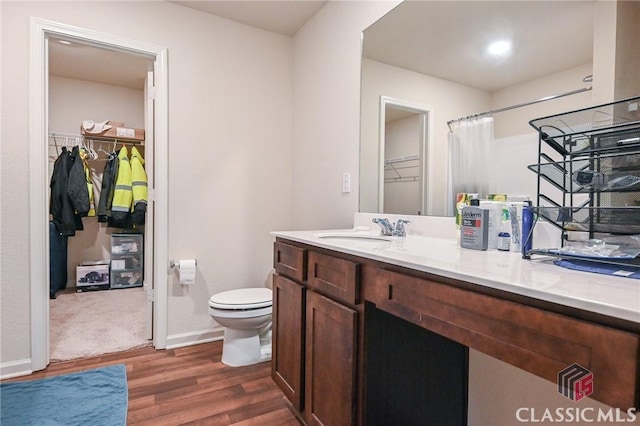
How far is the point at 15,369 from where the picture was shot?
2.00m

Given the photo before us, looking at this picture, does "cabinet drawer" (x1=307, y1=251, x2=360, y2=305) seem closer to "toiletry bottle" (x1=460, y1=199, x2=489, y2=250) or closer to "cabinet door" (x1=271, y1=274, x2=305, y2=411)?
"cabinet door" (x1=271, y1=274, x2=305, y2=411)

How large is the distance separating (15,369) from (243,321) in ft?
4.51

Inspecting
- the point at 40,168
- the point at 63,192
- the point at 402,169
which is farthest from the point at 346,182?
the point at 63,192

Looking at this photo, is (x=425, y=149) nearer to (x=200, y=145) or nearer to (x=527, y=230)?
(x=527, y=230)

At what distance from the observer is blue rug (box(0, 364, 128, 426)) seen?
157 cm

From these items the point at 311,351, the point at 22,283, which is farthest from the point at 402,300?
the point at 22,283

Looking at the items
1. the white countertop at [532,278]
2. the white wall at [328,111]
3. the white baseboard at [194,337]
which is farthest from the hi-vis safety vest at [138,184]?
the white countertop at [532,278]

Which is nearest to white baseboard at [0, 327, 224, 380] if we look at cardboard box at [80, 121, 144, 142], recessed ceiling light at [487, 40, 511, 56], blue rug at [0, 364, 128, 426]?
blue rug at [0, 364, 128, 426]

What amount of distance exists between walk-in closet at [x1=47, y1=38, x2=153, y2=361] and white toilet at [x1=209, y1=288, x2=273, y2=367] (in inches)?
52.9

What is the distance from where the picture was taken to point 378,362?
1.21 meters

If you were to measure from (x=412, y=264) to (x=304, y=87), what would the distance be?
2.16 m

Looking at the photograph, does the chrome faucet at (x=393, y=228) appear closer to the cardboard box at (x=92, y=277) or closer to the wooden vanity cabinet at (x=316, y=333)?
the wooden vanity cabinet at (x=316, y=333)

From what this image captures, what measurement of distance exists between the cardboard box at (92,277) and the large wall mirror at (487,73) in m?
3.46

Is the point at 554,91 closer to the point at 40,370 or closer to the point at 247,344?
the point at 247,344
